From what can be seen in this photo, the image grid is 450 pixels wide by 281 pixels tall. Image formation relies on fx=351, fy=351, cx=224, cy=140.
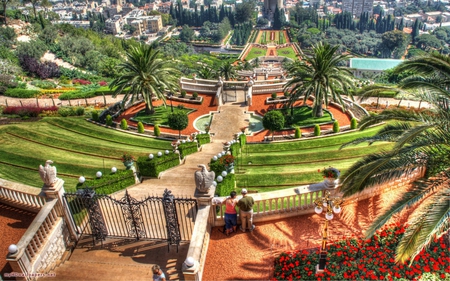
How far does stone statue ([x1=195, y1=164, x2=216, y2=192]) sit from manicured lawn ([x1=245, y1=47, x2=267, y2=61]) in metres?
123

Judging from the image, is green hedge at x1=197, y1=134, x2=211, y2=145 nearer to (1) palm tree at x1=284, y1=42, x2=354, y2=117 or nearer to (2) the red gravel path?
(1) palm tree at x1=284, y1=42, x2=354, y2=117

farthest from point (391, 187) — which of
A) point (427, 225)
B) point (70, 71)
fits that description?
point (70, 71)

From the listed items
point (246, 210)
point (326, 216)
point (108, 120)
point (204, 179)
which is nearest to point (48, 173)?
Result: point (204, 179)

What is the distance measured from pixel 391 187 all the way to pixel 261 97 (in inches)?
1077

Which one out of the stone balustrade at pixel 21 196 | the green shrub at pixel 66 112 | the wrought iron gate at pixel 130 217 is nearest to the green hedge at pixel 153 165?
the wrought iron gate at pixel 130 217

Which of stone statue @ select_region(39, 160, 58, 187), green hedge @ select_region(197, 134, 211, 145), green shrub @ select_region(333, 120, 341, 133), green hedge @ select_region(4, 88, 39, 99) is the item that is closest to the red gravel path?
stone statue @ select_region(39, 160, 58, 187)

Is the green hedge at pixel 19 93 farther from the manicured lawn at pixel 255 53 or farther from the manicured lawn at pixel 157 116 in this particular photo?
the manicured lawn at pixel 255 53

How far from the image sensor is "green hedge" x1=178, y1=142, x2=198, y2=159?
1060 inches

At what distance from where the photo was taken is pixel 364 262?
12594 mm

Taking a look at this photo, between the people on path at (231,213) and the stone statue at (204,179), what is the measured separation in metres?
1.08

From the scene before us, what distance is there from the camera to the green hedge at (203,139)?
3058 cm

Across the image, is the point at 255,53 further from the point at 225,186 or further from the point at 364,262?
the point at 364,262

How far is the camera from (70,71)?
6612cm

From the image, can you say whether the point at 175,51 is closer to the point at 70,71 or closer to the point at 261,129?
the point at 70,71
